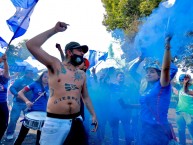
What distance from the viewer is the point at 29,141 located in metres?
7.00

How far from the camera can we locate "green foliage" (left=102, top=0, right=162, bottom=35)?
15102mm

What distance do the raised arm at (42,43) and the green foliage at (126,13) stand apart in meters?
11.5

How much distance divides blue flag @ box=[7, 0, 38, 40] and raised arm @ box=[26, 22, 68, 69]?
228cm

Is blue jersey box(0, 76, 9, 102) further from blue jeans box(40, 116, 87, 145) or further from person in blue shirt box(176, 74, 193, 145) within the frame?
person in blue shirt box(176, 74, 193, 145)

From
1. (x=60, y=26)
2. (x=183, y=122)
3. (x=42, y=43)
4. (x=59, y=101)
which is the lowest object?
(x=183, y=122)

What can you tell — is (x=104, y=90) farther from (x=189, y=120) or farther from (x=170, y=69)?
(x=170, y=69)

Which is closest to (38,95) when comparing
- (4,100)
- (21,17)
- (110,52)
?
(4,100)

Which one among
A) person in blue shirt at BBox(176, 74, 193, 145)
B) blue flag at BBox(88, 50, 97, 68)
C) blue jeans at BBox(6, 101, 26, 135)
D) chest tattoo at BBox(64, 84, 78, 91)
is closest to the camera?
chest tattoo at BBox(64, 84, 78, 91)

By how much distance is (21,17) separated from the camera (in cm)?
557

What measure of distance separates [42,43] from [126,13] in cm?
1500

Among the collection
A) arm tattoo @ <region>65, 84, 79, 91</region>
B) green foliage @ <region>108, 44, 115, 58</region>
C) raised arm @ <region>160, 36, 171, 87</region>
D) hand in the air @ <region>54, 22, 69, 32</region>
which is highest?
green foliage @ <region>108, 44, 115, 58</region>

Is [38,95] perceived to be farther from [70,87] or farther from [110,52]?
[110,52]

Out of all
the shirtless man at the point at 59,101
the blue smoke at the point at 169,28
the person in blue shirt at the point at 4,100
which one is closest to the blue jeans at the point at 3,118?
the person in blue shirt at the point at 4,100

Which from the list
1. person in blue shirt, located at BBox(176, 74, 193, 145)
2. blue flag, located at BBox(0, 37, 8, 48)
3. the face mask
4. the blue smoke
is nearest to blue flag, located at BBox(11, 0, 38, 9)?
blue flag, located at BBox(0, 37, 8, 48)
